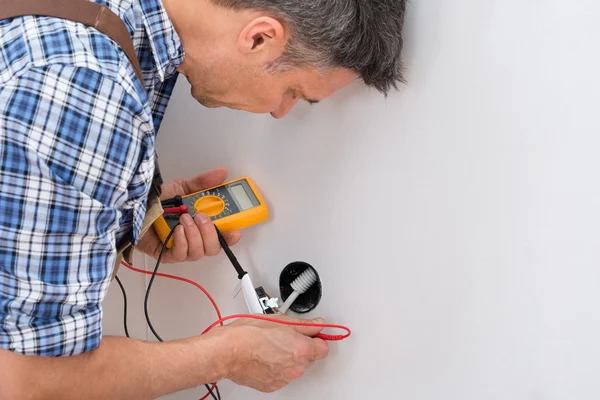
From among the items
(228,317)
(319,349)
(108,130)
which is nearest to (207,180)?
(228,317)

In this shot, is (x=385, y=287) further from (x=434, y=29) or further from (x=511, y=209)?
(x=434, y=29)

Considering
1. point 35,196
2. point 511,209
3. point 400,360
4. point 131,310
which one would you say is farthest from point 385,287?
point 131,310

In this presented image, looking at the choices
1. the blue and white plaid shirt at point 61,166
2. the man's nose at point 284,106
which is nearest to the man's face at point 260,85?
the man's nose at point 284,106

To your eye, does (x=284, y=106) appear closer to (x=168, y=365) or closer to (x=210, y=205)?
(x=210, y=205)

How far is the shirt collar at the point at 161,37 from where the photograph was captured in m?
0.78

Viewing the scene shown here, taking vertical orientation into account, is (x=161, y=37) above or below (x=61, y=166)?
above

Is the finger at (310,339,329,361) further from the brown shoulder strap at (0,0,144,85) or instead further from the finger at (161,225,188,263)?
the brown shoulder strap at (0,0,144,85)

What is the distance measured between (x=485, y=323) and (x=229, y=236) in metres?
0.48

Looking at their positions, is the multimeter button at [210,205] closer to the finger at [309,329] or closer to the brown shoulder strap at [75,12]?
the finger at [309,329]

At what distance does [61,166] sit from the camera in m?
0.68

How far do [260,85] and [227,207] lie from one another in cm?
31

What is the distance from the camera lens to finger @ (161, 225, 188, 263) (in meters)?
1.09

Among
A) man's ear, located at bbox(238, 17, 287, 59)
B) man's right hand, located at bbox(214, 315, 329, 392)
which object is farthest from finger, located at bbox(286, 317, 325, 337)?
man's ear, located at bbox(238, 17, 287, 59)

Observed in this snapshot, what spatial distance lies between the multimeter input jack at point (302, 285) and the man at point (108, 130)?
136 millimetres
